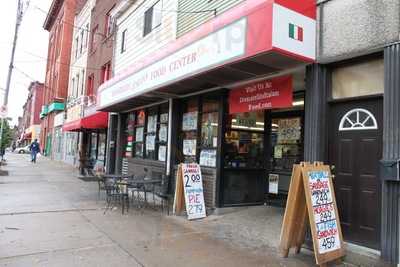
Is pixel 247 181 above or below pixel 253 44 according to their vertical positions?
below

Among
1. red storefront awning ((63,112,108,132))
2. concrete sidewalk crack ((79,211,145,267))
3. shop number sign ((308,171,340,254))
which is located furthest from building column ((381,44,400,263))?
red storefront awning ((63,112,108,132))

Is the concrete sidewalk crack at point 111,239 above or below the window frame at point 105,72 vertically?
below

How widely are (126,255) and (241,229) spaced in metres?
2.50

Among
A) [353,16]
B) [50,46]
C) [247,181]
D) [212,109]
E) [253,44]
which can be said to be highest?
[50,46]

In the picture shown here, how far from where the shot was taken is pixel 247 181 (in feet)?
28.0

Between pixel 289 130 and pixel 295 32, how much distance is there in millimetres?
3490

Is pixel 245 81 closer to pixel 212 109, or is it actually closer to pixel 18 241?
pixel 212 109

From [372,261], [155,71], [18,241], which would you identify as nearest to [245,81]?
[155,71]

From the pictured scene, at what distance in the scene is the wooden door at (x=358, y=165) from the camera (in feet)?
17.0

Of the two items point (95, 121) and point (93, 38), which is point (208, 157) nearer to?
point (95, 121)

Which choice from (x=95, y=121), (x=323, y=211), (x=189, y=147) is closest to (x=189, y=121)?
(x=189, y=147)

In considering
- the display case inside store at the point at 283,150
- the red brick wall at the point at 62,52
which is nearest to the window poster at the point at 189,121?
the display case inside store at the point at 283,150

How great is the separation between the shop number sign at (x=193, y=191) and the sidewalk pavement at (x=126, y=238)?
0.81 feet

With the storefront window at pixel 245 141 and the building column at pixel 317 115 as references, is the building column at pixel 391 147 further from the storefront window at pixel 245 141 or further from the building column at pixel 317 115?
the storefront window at pixel 245 141
